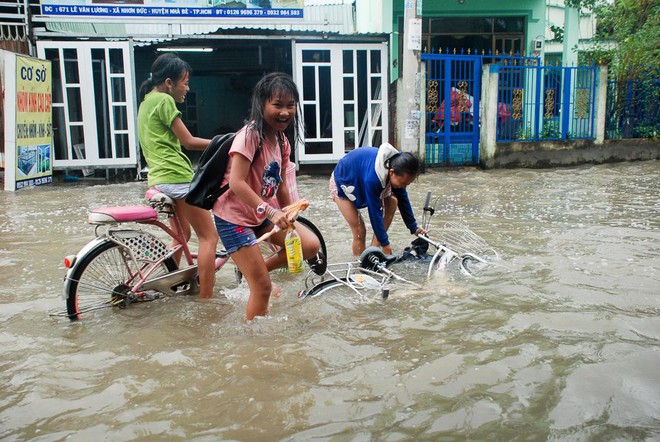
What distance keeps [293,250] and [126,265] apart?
1.23 metres

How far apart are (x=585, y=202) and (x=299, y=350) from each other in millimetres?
6156

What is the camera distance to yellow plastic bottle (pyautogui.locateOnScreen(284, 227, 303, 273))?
11.7ft

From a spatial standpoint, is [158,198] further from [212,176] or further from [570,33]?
[570,33]

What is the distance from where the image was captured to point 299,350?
10.8 feet

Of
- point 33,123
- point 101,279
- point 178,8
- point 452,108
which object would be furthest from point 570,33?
point 101,279

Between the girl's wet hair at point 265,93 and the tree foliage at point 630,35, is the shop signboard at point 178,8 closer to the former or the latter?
the tree foliage at point 630,35

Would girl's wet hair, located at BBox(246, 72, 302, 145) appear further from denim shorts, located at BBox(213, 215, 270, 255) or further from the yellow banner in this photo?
the yellow banner

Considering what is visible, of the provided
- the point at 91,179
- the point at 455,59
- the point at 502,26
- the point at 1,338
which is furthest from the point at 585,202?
the point at 91,179

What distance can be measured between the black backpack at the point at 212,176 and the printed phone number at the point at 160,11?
891 centimetres

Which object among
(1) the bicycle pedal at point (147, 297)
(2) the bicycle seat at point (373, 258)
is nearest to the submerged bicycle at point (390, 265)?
(2) the bicycle seat at point (373, 258)

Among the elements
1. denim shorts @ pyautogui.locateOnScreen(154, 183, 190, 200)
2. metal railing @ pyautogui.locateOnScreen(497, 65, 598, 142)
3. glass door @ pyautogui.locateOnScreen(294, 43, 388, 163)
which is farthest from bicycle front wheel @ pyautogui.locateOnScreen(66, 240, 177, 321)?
metal railing @ pyautogui.locateOnScreen(497, 65, 598, 142)

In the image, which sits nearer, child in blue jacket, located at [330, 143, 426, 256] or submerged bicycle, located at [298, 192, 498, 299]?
submerged bicycle, located at [298, 192, 498, 299]

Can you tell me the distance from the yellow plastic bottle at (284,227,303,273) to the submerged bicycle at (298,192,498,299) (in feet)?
1.26

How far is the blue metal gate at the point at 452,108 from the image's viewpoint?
11961 millimetres
